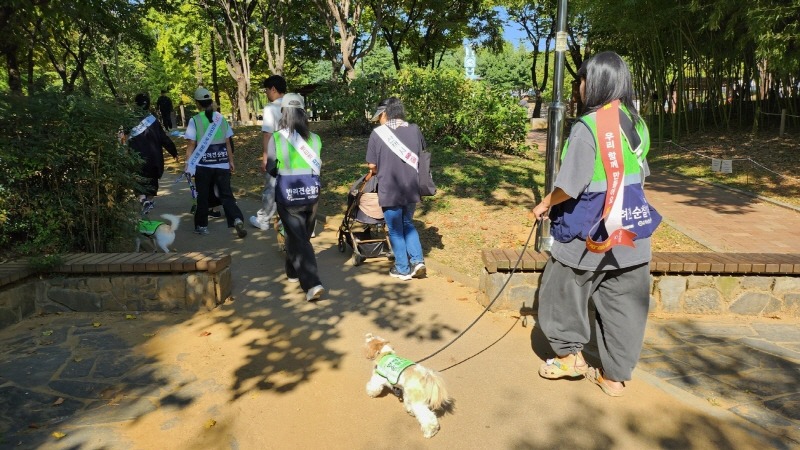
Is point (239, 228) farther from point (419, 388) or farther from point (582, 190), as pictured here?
point (582, 190)

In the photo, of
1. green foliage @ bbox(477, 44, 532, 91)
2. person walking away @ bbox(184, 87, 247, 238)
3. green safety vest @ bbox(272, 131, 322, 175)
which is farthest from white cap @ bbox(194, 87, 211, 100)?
green foliage @ bbox(477, 44, 532, 91)

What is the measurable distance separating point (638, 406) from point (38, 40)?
2006cm

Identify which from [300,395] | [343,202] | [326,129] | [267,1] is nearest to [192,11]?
[267,1]

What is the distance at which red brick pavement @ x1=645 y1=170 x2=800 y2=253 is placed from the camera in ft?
23.1

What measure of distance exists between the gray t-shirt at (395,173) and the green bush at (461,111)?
6.54 m

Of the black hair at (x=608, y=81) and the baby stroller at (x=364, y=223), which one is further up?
the black hair at (x=608, y=81)

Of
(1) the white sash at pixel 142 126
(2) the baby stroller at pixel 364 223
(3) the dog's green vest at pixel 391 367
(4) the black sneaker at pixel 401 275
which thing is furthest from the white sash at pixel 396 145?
(1) the white sash at pixel 142 126

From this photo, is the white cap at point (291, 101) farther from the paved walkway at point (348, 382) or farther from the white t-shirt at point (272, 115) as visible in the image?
the paved walkway at point (348, 382)

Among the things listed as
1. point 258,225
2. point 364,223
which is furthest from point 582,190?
point 258,225

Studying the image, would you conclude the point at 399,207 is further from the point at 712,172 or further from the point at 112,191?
the point at 712,172

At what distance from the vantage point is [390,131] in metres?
5.23

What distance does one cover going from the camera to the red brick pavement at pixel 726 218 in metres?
7.05

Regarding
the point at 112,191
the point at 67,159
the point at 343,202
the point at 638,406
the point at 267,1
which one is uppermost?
the point at 267,1

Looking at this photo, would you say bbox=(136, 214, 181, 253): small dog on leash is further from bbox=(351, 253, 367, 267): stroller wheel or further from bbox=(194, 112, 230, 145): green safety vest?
bbox=(351, 253, 367, 267): stroller wheel
